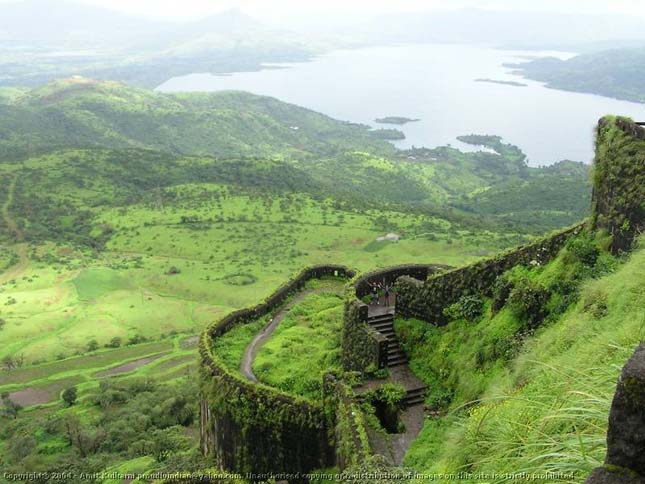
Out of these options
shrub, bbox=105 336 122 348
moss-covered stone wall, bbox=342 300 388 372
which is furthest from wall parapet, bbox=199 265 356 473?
shrub, bbox=105 336 122 348

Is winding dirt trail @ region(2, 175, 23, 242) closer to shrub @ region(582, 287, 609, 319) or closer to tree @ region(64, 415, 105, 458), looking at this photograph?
tree @ region(64, 415, 105, 458)

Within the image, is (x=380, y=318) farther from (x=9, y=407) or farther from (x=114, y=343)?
(x=114, y=343)

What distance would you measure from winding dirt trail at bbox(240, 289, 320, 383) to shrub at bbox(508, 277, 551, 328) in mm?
9391

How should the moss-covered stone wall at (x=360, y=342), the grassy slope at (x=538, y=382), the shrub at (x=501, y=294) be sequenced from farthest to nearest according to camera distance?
the moss-covered stone wall at (x=360, y=342) < the shrub at (x=501, y=294) < the grassy slope at (x=538, y=382)

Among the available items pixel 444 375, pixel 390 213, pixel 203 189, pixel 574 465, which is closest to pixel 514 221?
pixel 390 213

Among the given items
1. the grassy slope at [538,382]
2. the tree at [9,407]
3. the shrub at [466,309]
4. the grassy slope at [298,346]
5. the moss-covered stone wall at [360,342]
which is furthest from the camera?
the tree at [9,407]

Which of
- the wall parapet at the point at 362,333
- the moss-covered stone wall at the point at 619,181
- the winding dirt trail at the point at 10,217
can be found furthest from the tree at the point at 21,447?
the winding dirt trail at the point at 10,217

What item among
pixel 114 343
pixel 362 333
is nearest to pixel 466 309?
pixel 362 333

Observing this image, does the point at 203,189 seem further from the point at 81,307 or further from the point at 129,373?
the point at 129,373

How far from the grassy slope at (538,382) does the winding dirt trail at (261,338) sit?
592 cm

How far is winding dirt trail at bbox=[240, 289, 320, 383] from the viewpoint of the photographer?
68.5ft

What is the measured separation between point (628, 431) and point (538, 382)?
18.4ft

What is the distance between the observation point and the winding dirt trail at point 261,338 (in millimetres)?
20881

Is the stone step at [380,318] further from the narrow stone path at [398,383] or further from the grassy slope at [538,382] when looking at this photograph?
the grassy slope at [538,382]
